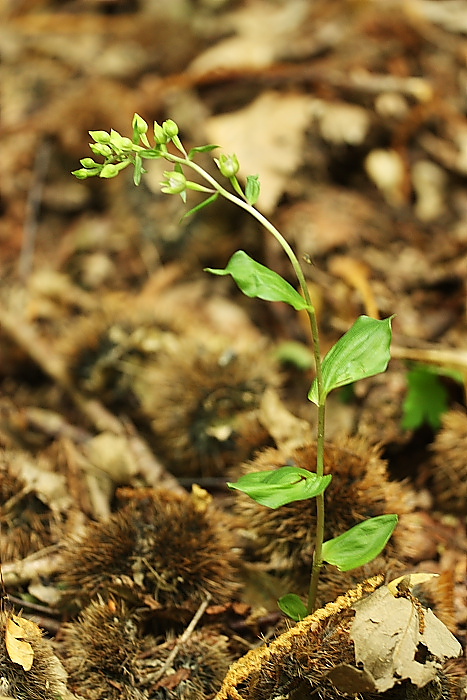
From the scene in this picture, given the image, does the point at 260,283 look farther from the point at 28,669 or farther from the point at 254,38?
the point at 254,38

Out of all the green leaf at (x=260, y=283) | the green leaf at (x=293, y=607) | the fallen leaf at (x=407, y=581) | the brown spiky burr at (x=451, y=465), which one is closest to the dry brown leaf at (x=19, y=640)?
the green leaf at (x=293, y=607)

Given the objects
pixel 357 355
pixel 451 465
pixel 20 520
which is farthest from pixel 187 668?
pixel 451 465

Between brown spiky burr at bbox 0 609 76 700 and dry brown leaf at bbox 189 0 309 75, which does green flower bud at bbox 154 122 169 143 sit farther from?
dry brown leaf at bbox 189 0 309 75

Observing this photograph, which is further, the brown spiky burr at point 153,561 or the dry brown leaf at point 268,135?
the dry brown leaf at point 268,135

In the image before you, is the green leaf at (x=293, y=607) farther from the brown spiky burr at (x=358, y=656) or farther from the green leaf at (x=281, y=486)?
the green leaf at (x=281, y=486)

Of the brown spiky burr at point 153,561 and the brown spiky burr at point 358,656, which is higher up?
the brown spiky burr at point 358,656
